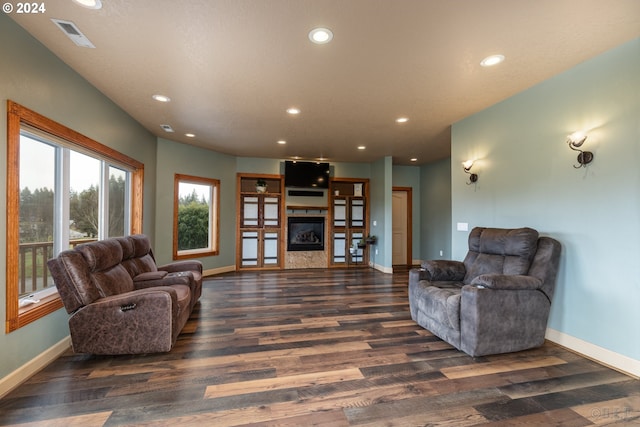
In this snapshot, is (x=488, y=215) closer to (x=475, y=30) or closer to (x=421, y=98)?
(x=421, y=98)

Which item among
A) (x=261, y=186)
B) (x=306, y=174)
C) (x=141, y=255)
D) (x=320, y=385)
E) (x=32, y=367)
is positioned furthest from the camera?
(x=306, y=174)

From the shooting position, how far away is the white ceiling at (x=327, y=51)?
1.86m

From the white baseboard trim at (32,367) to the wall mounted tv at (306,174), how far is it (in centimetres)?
482

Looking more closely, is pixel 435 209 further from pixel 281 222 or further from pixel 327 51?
pixel 327 51

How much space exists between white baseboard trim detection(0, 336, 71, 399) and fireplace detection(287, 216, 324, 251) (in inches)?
179

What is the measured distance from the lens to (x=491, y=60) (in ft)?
8.04

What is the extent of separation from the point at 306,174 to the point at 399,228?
3.11 m

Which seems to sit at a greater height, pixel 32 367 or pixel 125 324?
pixel 125 324

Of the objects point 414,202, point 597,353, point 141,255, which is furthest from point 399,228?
point 141,255

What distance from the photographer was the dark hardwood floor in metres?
1.72

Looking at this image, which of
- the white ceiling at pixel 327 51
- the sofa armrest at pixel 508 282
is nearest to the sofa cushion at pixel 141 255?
the white ceiling at pixel 327 51

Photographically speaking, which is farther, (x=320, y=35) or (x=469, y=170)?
(x=469, y=170)

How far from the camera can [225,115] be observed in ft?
12.6

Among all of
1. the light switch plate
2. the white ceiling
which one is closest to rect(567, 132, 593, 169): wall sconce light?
the white ceiling
